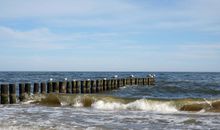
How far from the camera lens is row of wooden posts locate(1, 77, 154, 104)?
938 inches

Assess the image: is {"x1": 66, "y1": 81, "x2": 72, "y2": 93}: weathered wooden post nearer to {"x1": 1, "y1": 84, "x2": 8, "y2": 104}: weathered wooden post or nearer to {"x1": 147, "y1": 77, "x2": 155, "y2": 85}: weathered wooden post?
{"x1": 1, "y1": 84, "x2": 8, "y2": 104}: weathered wooden post

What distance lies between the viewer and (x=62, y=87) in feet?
94.5

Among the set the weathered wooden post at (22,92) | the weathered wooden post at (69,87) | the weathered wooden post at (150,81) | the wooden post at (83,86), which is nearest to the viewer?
the weathered wooden post at (22,92)

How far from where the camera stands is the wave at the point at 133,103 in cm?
2183

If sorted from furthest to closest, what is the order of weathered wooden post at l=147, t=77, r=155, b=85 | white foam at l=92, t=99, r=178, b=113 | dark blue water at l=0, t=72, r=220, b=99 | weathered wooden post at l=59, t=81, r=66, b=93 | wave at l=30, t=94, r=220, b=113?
weathered wooden post at l=147, t=77, r=155, b=85
dark blue water at l=0, t=72, r=220, b=99
weathered wooden post at l=59, t=81, r=66, b=93
white foam at l=92, t=99, r=178, b=113
wave at l=30, t=94, r=220, b=113

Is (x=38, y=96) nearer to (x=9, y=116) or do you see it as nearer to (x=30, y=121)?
(x=9, y=116)

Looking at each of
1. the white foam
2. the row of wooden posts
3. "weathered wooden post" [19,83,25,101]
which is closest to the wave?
the white foam

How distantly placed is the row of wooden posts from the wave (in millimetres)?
1113

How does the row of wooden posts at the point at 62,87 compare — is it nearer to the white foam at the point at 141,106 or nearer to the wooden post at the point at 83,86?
the wooden post at the point at 83,86

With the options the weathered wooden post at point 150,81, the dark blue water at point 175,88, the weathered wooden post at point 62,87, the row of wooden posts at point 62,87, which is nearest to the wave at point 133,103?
the row of wooden posts at point 62,87

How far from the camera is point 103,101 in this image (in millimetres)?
24062

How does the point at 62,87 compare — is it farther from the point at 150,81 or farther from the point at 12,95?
the point at 150,81

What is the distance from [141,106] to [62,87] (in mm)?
8173

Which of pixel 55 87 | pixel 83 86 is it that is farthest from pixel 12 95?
pixel 83 86
